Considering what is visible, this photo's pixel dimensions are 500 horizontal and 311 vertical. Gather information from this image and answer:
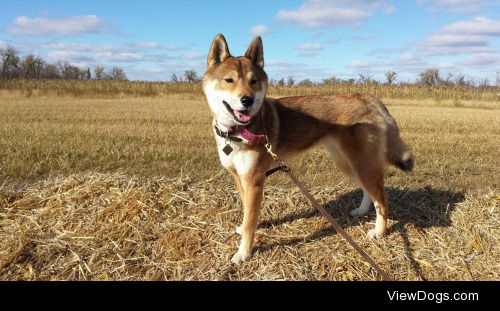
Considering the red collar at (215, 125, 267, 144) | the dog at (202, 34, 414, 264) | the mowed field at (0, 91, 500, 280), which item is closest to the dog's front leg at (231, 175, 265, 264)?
the dog at (202, 34, 414, 264)

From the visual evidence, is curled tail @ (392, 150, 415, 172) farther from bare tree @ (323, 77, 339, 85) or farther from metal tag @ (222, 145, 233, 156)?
bare tree @ (323, 77, 339, 85)

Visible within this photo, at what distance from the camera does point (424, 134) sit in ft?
41.2

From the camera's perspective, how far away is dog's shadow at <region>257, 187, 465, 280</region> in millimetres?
4848

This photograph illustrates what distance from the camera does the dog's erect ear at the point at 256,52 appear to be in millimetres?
4434

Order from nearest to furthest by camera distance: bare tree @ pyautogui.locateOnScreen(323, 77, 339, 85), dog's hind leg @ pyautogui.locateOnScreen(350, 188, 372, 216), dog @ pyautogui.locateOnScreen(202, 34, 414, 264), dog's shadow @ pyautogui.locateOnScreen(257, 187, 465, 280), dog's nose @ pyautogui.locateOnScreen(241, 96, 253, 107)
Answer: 1. dog's nose @ pyautogui.locateOnScreen(241, 96, 253, 107)
2. dog @ pyautogui.locateOnScreen(202, 34, 414, 264)
3. dog's shadow @ pyautogui.locateOnScreen(257, 187, 465, 280)
4. dog's hind leg @ pyautogui.locateOnScreen(350, 188, 372, 216)
5. bare tree @ pyautogui.locateOnScreen(323, 77, 339, 85)

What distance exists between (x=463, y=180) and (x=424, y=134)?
5.17 metres

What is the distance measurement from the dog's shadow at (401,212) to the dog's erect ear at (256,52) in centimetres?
198
